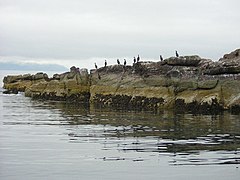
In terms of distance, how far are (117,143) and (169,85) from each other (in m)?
26.4

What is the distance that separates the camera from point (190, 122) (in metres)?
35.8

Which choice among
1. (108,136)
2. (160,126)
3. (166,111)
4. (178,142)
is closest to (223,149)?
(178,142)

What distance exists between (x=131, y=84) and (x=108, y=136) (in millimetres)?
27516

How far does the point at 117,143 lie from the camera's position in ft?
79.9

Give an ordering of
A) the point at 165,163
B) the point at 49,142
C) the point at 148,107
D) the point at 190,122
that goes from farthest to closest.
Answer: the point at 148,107 < the point at 190,122 < the point at 49,142 < the point at 165,163

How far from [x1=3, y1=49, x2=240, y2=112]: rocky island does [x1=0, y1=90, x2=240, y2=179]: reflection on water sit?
7978mm

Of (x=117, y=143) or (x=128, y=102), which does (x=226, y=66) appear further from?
(x=117, y=143)

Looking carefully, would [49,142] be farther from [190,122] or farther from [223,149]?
[190,122]

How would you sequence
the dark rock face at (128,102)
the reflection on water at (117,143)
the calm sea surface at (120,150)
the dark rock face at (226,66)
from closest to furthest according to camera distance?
1. the calm sea surface at (120,150)
2. the reflection on water at (117,143)
3. the dark rock face at (226,66)
4. the dark rock face at (128,102)

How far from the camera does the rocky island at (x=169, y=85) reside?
148ft

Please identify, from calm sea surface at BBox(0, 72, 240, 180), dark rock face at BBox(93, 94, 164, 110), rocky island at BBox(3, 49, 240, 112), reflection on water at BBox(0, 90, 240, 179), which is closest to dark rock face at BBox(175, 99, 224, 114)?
rocky island at BBox(3, 49, 240, 112)

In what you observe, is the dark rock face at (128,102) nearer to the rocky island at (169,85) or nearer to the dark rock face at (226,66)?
the rocky island at (169,85)

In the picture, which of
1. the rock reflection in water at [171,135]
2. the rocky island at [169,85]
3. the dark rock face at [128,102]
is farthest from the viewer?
the dark rock face at [128,102]

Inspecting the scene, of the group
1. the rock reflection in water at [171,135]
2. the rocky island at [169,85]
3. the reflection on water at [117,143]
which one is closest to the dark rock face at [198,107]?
the rocky island at [169,85]
